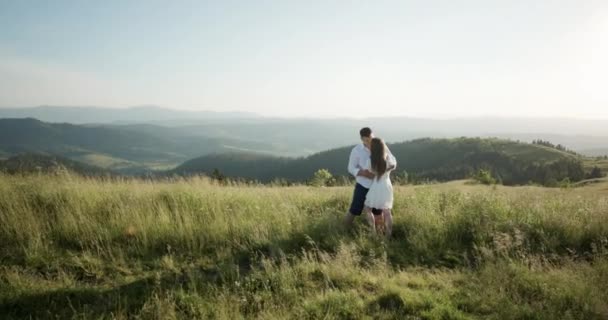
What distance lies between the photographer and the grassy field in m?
3.94

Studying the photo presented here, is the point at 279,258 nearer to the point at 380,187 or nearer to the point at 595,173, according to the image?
the point at 380,187

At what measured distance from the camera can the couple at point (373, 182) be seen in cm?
645

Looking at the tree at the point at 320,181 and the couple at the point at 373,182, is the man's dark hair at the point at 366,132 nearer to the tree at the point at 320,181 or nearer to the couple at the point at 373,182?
the couple at the point at 373,182

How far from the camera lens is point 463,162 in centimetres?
13000

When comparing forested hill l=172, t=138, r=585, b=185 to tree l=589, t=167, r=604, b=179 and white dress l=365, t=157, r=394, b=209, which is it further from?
white dress l=365, t=157, r=394, b=209

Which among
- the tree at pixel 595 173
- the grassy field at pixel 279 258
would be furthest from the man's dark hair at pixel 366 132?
the tree at pixel 595 173

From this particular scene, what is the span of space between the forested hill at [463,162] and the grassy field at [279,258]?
82.0m

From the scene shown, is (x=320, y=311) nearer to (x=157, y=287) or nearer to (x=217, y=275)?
(x=217, y=275)

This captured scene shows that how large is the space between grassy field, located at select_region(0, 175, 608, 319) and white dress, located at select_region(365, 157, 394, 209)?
62 centimetres

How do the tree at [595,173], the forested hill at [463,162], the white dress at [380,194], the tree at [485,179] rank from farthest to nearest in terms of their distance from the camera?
the forested hill at [463,162] → the tree at [595,173] → the tree at [485,179] → the white dress at [380,194]

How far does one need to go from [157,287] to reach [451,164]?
13927cm

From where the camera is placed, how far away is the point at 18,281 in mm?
4320

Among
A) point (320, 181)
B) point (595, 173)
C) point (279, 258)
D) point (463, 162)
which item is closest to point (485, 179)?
point (320, 181)

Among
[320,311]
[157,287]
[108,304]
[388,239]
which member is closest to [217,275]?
[157,287]
